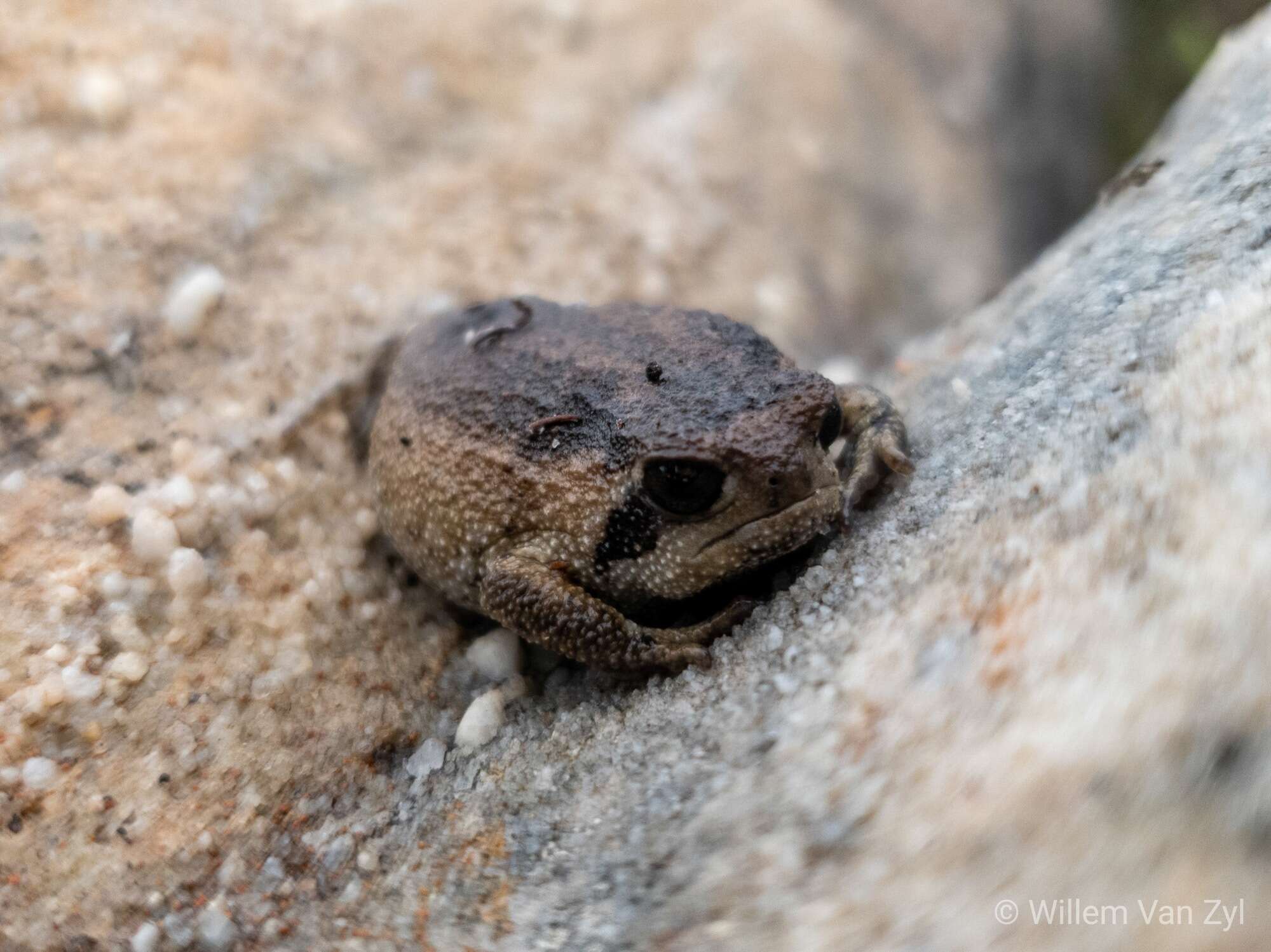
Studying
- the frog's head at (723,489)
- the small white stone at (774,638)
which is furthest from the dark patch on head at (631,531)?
the small white stone at (774,638)

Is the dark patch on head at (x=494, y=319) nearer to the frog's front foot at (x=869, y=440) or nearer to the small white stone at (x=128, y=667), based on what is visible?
the frog's front foot at (x=869, y=440)

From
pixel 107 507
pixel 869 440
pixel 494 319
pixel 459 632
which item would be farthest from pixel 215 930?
pixel 869 440

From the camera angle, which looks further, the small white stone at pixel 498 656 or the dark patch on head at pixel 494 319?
the dark patch on head at pixel 494 319

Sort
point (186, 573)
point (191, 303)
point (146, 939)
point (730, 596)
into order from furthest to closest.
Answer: point (191, 303) → point (186, 573) → point (730, 596) → point (146, 939)

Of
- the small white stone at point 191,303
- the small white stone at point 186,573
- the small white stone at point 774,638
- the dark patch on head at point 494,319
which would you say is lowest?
the small white stone at point 186,573

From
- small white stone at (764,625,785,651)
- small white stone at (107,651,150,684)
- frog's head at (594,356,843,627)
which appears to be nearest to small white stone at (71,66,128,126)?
small white stone at (107,651,150,684)

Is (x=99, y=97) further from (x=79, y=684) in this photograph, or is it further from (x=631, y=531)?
(x=631, y=531)

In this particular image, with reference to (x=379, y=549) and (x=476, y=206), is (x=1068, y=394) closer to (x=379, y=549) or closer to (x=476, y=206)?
(x=379, y=549)
